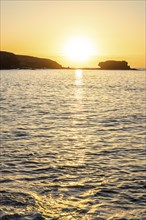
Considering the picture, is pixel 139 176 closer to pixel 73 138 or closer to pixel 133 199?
pixel 133 199

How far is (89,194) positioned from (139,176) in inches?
137

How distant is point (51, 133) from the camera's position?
27297 millimetres

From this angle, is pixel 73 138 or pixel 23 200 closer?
pixel 23 200

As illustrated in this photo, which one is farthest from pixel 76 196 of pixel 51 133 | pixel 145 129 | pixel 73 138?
pixel 145 129

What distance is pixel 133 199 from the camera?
13719 millimetres

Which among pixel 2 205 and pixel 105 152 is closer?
pixel 2 205

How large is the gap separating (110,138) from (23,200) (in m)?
13.3

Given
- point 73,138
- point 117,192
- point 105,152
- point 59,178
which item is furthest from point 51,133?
point 117,192

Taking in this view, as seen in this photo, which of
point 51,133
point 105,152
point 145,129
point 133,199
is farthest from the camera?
point 145,129

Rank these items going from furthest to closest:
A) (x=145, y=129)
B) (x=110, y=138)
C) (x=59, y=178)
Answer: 1. (x=145, y=129)
2. (x=110, y=138)
3. (x=59, y=178)

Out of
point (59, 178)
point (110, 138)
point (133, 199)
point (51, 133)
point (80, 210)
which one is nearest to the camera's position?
point (80, 210)

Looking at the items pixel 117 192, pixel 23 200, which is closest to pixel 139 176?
pixel 117 192

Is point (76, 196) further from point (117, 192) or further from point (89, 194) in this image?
point (117, 192)

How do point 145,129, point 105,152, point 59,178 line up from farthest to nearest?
1. point 145,129
2. point 105,152
3. point 59,178
